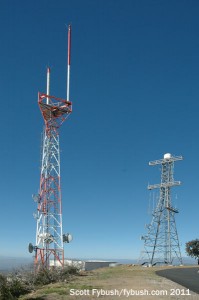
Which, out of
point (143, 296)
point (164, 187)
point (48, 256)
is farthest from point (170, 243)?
point (143, 296)

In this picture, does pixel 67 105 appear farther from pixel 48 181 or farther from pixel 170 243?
pixel 170 243

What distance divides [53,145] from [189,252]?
51.8 meters

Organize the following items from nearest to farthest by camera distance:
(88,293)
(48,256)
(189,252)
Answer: (88,293)
(48,256)
(189,252)

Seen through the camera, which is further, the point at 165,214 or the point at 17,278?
the point at 165,214

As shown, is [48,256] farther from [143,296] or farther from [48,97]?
[143,296]

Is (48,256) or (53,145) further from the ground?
(53,145)

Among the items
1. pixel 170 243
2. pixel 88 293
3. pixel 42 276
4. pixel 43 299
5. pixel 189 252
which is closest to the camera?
pixel 43 299

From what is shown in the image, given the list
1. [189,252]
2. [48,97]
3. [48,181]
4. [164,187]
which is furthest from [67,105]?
[189,252]

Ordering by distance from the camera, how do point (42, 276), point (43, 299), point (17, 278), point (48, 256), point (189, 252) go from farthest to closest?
1. point (189, 252)
2. point (48, 256)
3. point (42, 276)
4. point (17, 278)
5. point (43, 299)

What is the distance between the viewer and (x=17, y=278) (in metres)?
24.5

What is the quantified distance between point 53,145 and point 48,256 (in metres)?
12.0

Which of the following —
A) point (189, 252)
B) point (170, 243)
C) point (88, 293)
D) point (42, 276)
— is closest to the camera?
point (88, 293)

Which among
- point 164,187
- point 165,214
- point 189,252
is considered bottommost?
point 189,252

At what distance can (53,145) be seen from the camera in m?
41.8
